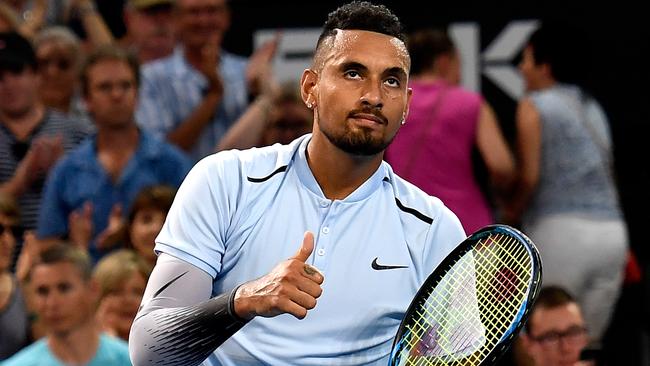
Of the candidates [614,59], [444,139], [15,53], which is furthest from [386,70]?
[614,59]

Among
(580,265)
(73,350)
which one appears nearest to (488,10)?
(580,265)

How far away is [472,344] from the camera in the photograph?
3.56m

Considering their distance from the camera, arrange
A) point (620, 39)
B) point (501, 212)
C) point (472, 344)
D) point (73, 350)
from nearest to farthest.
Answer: point (472, 344) → point (73, 350) → point (501, 212) → point (620, 39)

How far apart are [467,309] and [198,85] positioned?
407 cm

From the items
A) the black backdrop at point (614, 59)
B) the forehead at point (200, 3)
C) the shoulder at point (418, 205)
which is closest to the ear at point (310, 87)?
the shoulder at point (418, 205)

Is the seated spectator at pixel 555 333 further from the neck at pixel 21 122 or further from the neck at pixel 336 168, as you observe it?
the neck at pixel 21 122

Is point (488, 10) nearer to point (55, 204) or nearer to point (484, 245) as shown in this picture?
point (55, 204)

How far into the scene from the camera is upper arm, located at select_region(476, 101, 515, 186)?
6.40 meters

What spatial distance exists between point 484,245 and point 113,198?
359 centimetres

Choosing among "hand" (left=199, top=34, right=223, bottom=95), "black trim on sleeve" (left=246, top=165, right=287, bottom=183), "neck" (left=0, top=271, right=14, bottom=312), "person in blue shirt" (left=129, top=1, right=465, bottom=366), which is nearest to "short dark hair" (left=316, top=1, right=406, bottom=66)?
"person in blue shirt" (left=129, top=1, right=465, bottom=366)

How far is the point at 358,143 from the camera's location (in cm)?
364

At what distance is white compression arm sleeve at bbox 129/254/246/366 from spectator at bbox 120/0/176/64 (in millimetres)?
4641

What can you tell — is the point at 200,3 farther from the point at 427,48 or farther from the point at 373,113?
the point at 373,113

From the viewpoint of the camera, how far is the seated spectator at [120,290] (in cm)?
618
